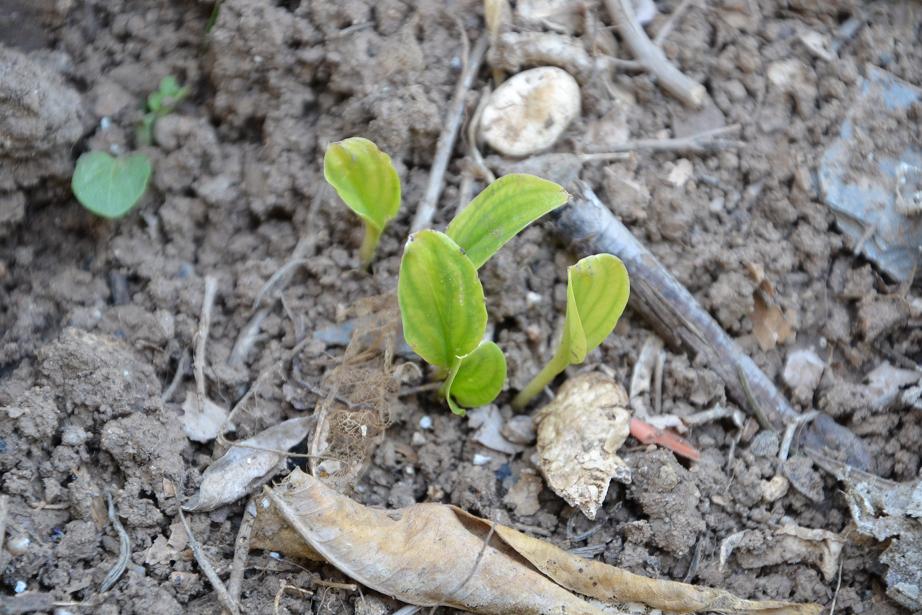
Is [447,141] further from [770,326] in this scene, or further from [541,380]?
[770,326]

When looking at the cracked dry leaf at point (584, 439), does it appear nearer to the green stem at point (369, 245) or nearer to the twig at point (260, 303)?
the green stem at point (369, 245)

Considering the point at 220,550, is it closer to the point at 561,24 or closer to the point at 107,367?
the point at 107,367

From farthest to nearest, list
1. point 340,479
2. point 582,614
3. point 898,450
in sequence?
1. point 898,450
2. point 340,479
3. point 582,614

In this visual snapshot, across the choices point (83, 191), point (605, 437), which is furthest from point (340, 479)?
point (83, 191)

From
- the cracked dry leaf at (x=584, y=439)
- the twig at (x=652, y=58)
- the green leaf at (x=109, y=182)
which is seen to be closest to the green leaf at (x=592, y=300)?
the cracked dry leaf at (x=584, y=439)

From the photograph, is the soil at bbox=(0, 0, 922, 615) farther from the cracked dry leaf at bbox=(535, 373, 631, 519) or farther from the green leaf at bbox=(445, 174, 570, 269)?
the green leaf at bbox=(445, 174, 570, 269)
